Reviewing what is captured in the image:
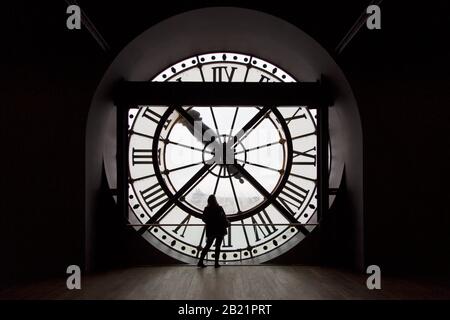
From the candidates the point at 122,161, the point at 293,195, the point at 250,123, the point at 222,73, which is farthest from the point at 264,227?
the point at 222,73

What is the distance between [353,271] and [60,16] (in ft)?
10.9

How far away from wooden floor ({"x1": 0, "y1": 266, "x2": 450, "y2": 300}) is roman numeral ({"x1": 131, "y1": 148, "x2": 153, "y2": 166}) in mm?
1215

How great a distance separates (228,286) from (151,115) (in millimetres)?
2197

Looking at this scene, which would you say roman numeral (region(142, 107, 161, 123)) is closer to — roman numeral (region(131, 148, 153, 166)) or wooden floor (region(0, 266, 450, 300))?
roman numeral (region(131, 148, 153, 166))

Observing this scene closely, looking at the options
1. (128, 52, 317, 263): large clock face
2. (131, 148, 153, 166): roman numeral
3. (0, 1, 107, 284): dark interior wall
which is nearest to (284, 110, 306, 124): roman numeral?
(128, 52, 317, 263): large clock face

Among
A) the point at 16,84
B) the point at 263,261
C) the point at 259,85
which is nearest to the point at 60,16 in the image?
the point at 16,84

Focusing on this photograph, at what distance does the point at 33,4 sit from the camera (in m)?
3.64

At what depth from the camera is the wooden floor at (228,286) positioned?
2.99 metres

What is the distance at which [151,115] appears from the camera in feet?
15.5

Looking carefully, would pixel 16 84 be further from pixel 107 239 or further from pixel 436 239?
pixel 436 239

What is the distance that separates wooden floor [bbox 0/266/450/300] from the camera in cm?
299

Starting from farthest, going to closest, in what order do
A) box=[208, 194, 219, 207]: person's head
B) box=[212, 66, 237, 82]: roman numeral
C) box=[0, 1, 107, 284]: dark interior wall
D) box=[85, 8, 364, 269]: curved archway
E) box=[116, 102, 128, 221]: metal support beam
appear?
box=[212, 66, 237, 82]: roman numeral, box=[116, 102, 128, 221]: metal support beam, box=[208, 194, 219, 207]: person's head, box=[85, 8, 364, 269]: curved archway, box=[0, 1, 107, 284]: dark interior wall

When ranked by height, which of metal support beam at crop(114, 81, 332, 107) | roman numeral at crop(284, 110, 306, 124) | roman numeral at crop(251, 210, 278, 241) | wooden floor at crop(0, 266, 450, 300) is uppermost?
metal support beam at crop(114, 81, 332, 107)

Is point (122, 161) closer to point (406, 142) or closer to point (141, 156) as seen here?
point (141, 156)
